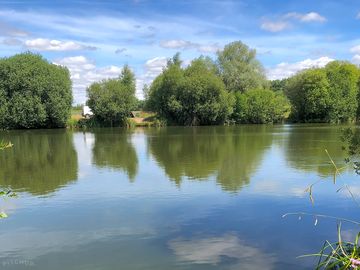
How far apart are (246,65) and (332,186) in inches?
2464

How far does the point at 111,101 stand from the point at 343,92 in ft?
126

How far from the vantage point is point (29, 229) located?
1000 cm

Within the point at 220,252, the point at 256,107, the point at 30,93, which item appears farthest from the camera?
the point at 256,107

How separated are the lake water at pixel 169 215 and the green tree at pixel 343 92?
54.7m

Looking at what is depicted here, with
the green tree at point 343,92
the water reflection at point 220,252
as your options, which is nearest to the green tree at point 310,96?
the green tree at point 343,92

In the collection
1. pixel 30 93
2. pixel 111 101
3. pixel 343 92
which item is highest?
pixel 30 93

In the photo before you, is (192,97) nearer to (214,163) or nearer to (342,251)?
(214,163)

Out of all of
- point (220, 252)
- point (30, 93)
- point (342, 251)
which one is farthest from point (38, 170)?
point (30, 93)

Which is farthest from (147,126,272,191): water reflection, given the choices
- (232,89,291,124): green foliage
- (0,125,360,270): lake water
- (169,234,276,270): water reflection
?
(232,89,291,124): green foliage

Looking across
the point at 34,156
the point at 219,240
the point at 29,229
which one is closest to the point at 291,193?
the point at 219,240

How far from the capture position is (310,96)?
2830 inches

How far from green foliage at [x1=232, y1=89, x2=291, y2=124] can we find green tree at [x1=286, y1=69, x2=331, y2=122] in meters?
3.84

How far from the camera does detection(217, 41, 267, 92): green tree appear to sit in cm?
7438

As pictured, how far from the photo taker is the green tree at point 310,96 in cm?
7119
